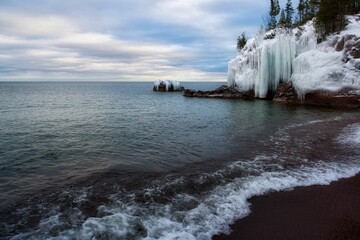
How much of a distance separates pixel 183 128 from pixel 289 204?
1318 cm

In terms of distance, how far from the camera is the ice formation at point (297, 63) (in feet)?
93.6

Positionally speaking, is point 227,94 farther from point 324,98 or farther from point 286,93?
point 324,98

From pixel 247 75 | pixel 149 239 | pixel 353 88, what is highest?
pixel 247 75

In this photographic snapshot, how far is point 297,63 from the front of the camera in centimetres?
3338

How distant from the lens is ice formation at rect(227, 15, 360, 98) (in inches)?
1123

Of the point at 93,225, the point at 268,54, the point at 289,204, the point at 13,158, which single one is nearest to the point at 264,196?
the point at 289,204

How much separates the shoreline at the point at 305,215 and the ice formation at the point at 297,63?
963 inches

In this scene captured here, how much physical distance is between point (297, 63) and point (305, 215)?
30981mm

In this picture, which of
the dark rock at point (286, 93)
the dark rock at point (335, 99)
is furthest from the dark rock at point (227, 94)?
the dark rock at point (335, 99)

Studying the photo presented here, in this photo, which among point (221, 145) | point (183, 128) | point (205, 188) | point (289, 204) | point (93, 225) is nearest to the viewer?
point (93, 225)

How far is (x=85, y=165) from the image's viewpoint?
1073 centimetres

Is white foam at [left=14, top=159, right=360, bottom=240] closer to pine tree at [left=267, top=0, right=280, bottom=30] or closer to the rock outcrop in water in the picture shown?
the rock outcrop in water

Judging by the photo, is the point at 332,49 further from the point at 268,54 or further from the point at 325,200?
the point at 325,200

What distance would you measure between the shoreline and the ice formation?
24462 mm
